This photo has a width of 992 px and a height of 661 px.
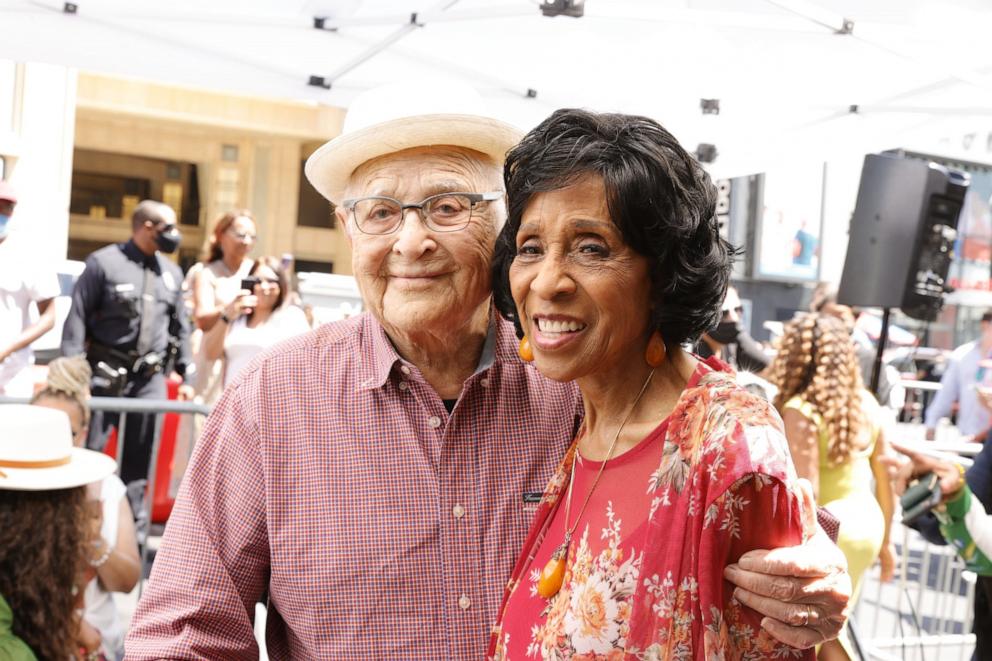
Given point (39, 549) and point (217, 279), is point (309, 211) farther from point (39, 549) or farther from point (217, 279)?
point (39, 549)

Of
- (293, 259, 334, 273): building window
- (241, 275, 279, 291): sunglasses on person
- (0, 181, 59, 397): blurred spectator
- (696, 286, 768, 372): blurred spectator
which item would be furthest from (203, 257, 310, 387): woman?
(293, 259, 334, 273): building window

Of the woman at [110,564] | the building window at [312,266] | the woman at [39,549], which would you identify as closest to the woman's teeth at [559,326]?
the woman at [39,549]

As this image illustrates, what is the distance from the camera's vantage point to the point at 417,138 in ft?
7.09

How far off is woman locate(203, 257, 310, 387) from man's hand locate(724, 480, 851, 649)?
5.92 m

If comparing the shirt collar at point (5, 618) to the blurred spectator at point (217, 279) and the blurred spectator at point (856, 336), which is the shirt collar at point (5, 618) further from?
the blurred spectator at point (856, 336)

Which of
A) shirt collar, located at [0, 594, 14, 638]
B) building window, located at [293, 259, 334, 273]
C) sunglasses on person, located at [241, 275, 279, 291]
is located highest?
building window, located at [293, 259, 334, 273]

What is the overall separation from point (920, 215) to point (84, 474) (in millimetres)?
6477

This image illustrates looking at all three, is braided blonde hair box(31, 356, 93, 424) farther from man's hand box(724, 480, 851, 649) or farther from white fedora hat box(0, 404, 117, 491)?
man's hand box(724, 480, 851, 649)

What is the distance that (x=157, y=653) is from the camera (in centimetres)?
199

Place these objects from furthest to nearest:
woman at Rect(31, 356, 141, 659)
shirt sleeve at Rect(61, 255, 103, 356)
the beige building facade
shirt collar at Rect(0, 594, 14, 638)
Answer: the beige building facade, shirt sleeve at Rect(61, 255, 103, 356), woman at Rect(31, 356, 141, 659), shirt collar at Rect(0, 594, 14, 638)

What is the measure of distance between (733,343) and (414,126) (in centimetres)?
537

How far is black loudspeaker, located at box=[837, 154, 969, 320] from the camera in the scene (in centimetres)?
793

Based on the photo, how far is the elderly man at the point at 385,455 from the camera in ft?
6.64

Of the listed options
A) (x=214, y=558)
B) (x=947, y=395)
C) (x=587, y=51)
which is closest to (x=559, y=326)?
(x=214, y=558)
